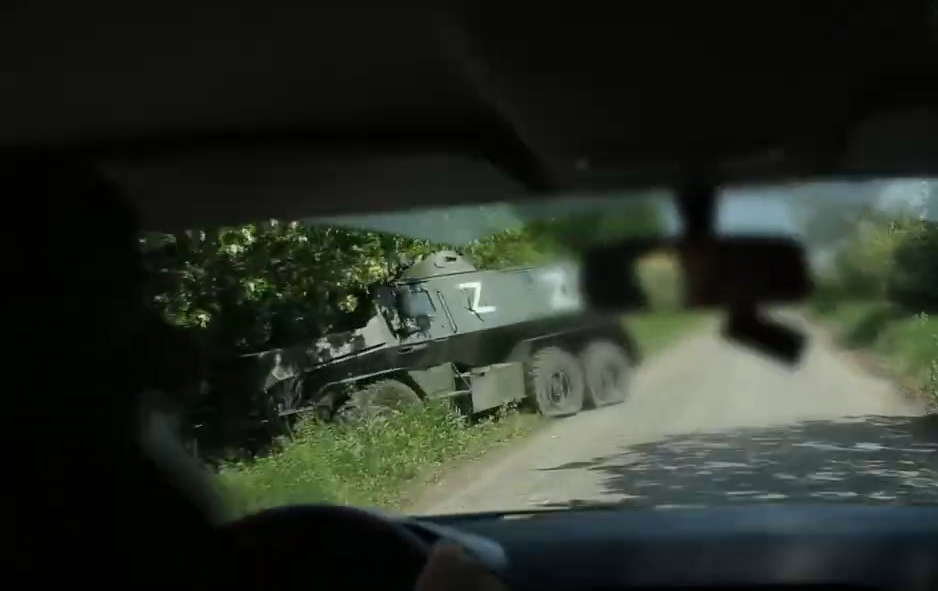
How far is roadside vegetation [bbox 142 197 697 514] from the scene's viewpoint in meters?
2.37

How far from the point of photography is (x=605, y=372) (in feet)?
7.94

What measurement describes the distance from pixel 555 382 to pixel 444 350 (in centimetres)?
23

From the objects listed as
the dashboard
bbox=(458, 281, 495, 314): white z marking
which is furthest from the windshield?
the dashboard

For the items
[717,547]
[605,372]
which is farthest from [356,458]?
[717,547]

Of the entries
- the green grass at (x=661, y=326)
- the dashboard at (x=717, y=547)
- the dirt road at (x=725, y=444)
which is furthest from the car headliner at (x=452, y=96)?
the dashboard at (x=717, y=547)

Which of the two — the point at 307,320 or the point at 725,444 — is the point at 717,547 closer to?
the point at 725,444

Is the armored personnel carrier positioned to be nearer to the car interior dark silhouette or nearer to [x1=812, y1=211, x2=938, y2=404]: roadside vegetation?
the car interior dark silhouette

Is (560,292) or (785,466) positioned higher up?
(560,292)

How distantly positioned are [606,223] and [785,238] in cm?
33

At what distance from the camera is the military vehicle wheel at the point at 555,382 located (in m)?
2.41

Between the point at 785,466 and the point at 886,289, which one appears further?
the point at 785,466

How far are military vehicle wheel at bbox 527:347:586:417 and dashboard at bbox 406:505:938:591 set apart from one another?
39cm

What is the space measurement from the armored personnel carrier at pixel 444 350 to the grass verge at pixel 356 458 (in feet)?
0.14

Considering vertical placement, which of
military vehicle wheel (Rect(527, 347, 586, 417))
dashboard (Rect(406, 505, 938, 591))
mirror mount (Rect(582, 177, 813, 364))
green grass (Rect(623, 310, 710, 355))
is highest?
mirror mount (Rect(582, 177, 813, 364))
